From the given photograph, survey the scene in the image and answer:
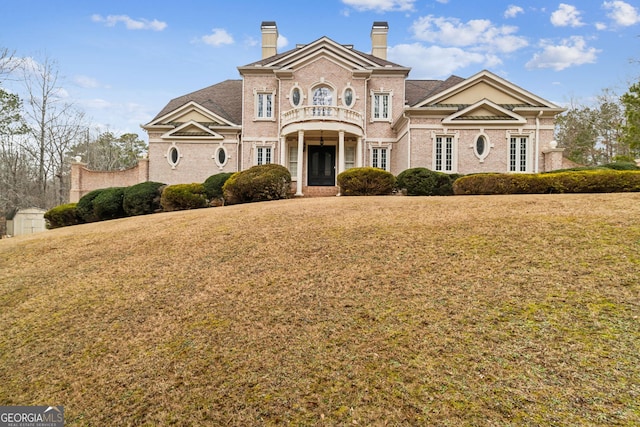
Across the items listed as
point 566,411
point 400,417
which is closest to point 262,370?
point 400,417

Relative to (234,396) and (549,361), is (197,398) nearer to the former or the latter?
(234,396)

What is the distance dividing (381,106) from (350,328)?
64.8 feet

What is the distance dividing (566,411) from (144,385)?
3966 millimetres

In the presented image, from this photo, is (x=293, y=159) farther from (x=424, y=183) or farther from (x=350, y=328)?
(x=350, y=328)

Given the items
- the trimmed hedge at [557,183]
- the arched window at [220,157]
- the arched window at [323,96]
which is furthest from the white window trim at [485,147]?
the arched window at [220,157]

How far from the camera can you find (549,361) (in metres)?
3.37

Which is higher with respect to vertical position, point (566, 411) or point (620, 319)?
point (620, 319)

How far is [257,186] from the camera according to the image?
579 inches

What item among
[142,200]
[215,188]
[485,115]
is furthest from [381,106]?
[142,200]

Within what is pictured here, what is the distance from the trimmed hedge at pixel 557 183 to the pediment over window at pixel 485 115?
6.80 meters

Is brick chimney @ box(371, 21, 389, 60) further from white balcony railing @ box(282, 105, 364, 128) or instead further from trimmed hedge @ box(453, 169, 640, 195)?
trimmed hedge @ box(453, 169, 640, 195)

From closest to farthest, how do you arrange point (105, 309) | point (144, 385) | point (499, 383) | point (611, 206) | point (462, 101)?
1. point (499, 383)
2. point (144, 385)
3. point (105, 309)
4. point (611, 206)
5. point (462, 101)

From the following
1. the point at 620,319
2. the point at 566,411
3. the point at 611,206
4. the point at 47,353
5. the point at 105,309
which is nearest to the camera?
the point at 566,411

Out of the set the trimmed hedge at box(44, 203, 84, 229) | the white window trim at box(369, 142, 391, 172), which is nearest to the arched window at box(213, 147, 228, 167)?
the trimmed hedge at box(44, 203, 84, 229)
